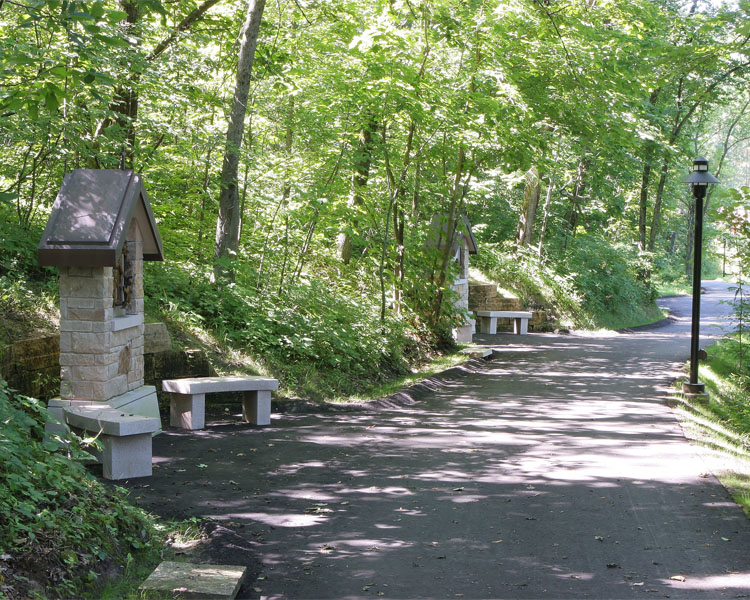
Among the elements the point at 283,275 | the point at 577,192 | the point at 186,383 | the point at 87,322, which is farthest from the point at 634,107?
the point at 87,322

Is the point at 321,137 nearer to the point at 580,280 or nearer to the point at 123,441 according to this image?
the point at 123,441

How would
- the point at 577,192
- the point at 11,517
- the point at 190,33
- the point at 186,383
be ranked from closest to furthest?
the point at 11,517 → the point at 186,383 → the point at 190,33 → the point at 577,192

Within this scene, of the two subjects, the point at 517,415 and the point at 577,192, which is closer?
the point at 517,415

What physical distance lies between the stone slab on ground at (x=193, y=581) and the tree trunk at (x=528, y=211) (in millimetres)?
22344

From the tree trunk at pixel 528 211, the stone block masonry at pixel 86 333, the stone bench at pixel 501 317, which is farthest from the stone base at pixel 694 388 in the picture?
the tree trunk at pixel 528 211

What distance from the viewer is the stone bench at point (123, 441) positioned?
22.4 ft

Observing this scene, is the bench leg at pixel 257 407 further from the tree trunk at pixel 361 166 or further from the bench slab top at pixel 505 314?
the bench slab top at pixel 505 314

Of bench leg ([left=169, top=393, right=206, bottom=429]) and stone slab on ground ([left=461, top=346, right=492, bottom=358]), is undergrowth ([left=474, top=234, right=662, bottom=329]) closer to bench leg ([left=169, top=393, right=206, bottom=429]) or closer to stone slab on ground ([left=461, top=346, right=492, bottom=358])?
stone slab on ground ([left=461, top=346, right=492, bottom=358])

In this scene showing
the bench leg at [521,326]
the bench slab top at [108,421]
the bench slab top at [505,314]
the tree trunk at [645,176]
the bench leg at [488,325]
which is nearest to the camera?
the bench slab top at [108,421]

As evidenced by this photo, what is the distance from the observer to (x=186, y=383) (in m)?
9.34

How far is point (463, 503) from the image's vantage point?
657cm

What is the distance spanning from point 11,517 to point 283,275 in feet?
31.3

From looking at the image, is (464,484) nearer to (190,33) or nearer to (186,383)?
(186,383)

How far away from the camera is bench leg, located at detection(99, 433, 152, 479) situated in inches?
270
